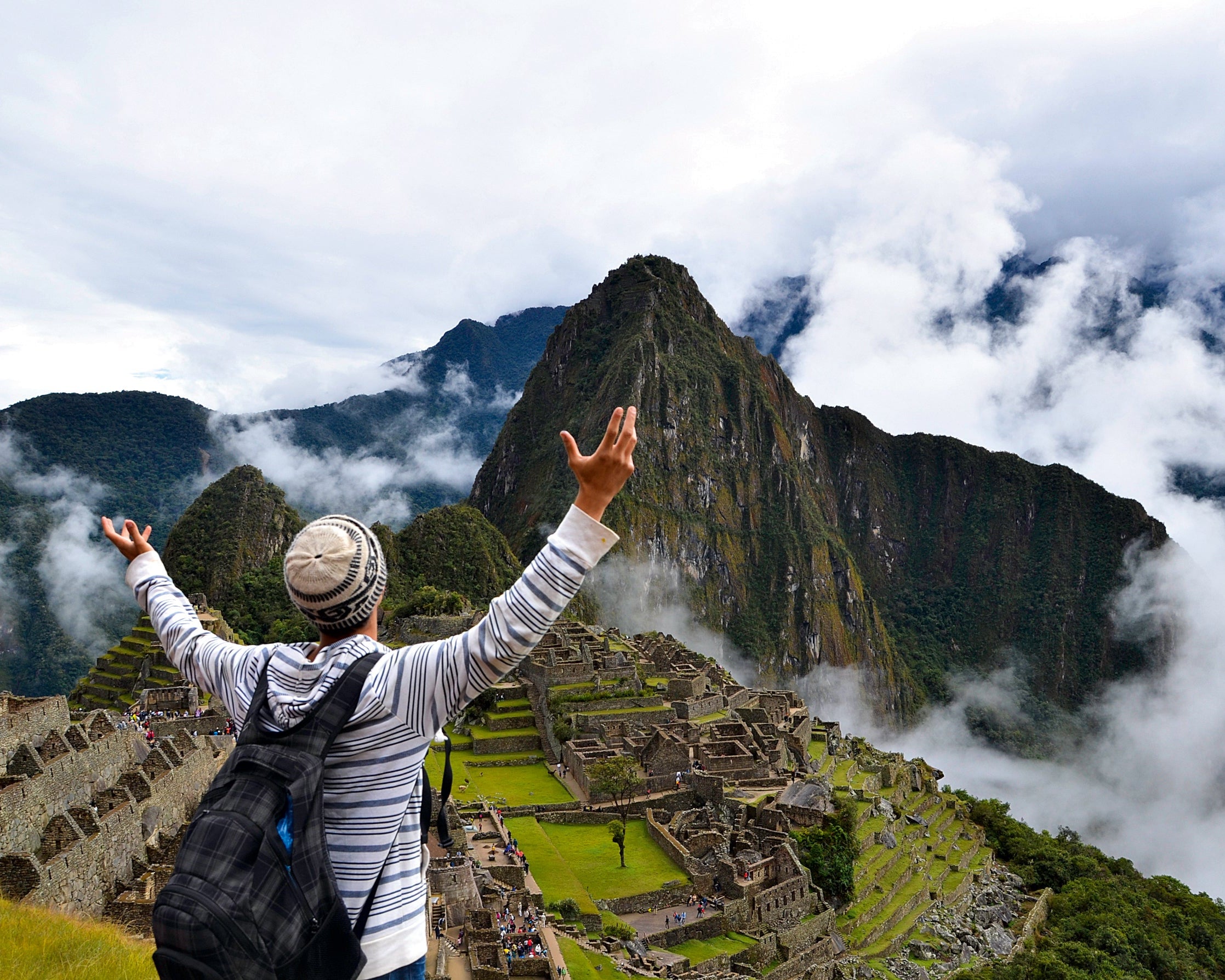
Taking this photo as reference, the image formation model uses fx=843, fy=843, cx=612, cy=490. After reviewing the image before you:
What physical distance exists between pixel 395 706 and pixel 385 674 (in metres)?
0.10

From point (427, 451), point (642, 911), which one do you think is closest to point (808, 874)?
point (642, 911)

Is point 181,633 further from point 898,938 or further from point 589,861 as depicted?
point 898,938

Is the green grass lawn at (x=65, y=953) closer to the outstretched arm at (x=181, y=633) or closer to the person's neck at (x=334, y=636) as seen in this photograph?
the outstretched arm at (x=181, y=633)

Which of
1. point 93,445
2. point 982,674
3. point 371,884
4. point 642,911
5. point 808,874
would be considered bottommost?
point 642,911

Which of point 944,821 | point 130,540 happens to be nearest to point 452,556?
point 944,821

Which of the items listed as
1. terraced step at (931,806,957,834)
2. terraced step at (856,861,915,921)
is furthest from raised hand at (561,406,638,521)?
terraced step at (931,806,957,834)

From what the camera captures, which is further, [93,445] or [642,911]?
[93,445]

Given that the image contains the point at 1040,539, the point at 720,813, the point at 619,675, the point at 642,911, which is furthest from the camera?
the point at 1040,539

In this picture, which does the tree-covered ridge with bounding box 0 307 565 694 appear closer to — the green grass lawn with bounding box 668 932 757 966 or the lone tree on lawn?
the lone tree on lawn

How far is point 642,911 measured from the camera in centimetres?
2077

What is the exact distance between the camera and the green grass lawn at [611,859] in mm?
21141

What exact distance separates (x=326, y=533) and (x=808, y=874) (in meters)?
23.6

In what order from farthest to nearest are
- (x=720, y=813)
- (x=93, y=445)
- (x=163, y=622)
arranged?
(x=93, y=445) → (x=720, y=813) → (x=163, y=622)

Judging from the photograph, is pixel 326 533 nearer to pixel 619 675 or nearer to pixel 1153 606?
pixel 619 675
